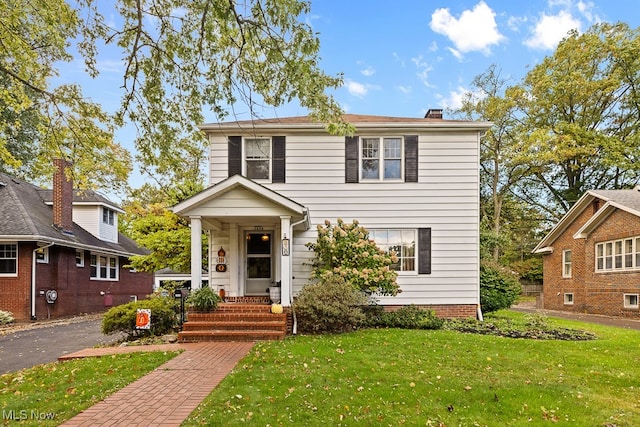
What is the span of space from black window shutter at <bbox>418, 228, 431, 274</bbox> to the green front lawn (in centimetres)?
370

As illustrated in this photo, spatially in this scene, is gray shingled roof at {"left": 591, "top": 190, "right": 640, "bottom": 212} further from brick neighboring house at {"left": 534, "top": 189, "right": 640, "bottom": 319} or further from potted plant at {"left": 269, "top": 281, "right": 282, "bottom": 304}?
potted plant at {"left": 269, "top": 281, "right": 282, "bottom": 304}

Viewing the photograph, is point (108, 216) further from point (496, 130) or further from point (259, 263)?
point (496, 130)

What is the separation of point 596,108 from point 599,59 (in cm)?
322

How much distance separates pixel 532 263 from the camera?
31453 millimetres

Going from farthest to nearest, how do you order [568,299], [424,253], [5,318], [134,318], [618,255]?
[568,299] → [618,255] → [5,318] → [424,253] → [134,318]

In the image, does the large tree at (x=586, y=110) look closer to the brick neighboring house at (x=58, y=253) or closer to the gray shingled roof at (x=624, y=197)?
the gray shingled roof at (x=624, y=197)

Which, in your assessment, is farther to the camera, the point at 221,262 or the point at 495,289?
the point at 495,289

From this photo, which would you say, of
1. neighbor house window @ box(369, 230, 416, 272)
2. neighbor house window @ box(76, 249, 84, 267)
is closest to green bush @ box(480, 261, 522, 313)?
neighbor house window @ box(369, 230, 416, 272)

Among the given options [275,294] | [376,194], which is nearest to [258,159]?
[376,194]

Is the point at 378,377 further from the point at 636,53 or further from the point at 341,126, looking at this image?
the point at 636,53

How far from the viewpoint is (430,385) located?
5.60m

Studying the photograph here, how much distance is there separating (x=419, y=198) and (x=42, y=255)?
15188 millimetres

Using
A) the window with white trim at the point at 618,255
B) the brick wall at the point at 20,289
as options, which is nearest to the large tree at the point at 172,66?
the brick wall at the point at 20,289

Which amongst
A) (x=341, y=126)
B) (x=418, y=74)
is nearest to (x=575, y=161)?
(x=418, y=74)
